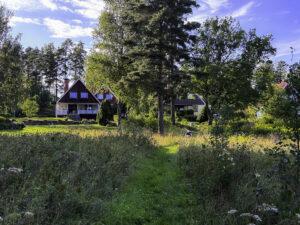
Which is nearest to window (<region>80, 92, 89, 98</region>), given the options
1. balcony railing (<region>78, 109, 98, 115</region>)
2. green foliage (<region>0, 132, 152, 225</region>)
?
balcony railing (<region>78, 109, 98, 115</region>)

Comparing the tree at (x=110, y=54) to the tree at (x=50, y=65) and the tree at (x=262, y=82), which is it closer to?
the tree at (x=262, y=82)

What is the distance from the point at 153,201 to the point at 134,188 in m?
0.88

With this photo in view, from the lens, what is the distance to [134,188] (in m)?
9.38

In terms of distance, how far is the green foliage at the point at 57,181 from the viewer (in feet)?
19.8

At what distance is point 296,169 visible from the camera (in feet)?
25.9

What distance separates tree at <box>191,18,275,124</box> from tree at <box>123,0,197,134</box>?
1646 cm

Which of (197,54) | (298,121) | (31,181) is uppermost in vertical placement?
(197,54)

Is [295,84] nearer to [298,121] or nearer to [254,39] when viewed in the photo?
[298,121]

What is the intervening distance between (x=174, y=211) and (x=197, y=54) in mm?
43136

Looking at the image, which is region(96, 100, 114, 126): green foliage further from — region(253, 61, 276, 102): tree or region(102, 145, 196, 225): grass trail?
region(102, 145, 196, 225): grass trail

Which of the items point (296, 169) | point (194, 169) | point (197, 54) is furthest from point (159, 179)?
point (197, 54)

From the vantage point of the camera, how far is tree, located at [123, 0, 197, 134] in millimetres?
29844

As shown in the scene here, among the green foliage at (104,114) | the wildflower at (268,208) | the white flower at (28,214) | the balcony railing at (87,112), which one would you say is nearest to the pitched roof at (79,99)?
the balcony railing at (87,112)

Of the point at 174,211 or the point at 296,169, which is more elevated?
the point at 296,169
